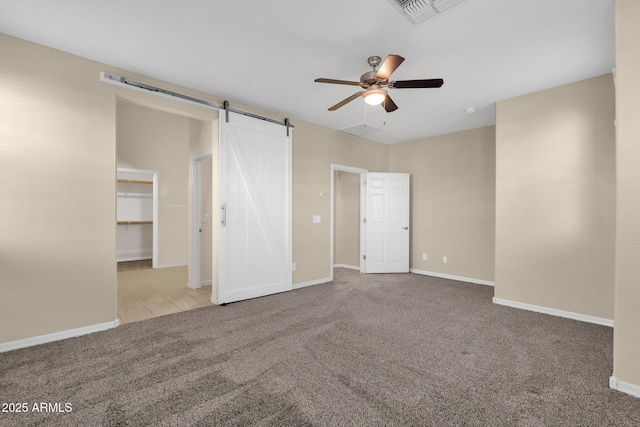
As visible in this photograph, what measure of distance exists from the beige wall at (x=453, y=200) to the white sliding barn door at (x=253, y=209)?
9.48ft

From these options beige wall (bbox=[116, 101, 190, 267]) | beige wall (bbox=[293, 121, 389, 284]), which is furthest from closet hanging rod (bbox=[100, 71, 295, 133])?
beige wall (bbox=[116, 101, 190, 267])

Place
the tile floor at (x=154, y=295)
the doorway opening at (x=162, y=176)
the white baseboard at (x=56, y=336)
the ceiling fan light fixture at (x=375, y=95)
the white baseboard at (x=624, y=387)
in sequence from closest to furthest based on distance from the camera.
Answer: the white baseboard at (x=624, y=387), the white baseboard at (x=56, y=336), the ceiling fan light fixture at (x=375, y=95), the tile floor at (x=154, y=295), the doorway opening at (x=162, y=176)

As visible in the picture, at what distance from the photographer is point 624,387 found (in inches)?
79.2

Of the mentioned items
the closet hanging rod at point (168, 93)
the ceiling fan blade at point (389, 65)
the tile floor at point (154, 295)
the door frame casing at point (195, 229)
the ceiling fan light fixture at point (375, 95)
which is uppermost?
the closet hanging rod at point (168, 93)

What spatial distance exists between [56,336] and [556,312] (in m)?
5.39

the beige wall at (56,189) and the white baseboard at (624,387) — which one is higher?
the beige wall at (56,189)

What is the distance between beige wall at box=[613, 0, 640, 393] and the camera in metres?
1.97

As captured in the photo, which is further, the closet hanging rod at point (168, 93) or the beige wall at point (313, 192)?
the beige wall at point (313, 192)

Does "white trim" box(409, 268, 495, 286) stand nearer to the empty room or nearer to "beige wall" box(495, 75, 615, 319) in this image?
the empty room

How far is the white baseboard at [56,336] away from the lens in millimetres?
2568

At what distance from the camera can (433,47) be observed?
270cm

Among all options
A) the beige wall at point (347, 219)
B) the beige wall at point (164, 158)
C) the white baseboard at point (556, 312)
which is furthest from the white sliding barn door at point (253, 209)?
the beige wall at point (164, 158)

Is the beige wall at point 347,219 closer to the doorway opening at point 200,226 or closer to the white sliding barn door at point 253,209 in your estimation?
the white sliding barn door at point 253,209

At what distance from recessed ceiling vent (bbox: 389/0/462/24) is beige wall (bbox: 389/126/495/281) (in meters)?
3.57
